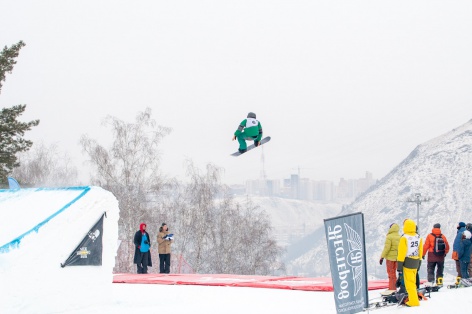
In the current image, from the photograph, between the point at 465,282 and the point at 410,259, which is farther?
the point at 465,282

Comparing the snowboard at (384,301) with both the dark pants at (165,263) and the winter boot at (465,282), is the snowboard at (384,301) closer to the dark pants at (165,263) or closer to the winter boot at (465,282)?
the winter boot at (465,282)

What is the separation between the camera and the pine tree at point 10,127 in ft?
99.9

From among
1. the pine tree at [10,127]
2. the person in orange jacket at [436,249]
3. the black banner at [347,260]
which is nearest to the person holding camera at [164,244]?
the person in orange jacket at [436,249]

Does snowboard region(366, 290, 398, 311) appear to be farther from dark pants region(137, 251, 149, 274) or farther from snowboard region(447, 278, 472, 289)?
dark pants region(137, 251, 149, 274)

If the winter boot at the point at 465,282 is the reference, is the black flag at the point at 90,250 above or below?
above

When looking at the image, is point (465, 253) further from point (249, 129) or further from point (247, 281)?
point (249, 129)

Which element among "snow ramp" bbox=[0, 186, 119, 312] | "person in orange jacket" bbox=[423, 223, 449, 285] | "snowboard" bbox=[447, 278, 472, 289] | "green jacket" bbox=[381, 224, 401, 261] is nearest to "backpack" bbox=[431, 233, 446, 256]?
"person in orange jacket" bbox=[423, 223, 449, 285]

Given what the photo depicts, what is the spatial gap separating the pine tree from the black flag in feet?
63.9

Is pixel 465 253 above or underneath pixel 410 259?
underneath

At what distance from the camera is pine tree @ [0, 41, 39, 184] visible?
1199 inches

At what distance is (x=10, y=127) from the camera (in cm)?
3044

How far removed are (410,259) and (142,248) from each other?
851cm

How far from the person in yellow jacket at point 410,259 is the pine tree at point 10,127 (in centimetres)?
2237

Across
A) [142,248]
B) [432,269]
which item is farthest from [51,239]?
[432,269]
